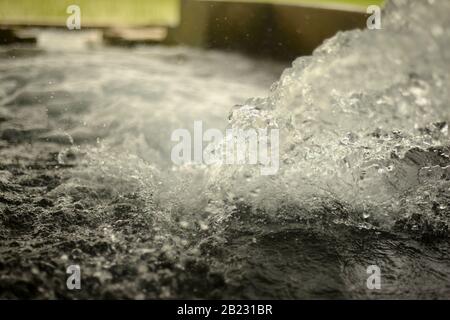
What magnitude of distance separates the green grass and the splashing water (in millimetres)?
3658

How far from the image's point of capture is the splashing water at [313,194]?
1971 mm

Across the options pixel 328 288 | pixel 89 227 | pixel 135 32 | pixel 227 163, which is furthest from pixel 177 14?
pixel 328 288

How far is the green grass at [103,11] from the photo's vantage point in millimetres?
6043

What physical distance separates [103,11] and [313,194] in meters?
5.19

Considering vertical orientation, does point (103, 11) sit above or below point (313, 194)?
above

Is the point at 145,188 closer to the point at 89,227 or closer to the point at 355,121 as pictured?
the point at 89,227

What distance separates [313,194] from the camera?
8.57 feet

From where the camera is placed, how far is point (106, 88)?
4.97 m

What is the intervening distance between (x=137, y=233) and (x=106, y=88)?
3.17 m

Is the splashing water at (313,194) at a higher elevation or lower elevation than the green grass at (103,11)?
lower

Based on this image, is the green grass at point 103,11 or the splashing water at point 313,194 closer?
the splashing water at point 313,194

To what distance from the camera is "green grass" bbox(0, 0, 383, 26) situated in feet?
19.8

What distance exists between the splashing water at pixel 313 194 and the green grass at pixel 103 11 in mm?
3658
